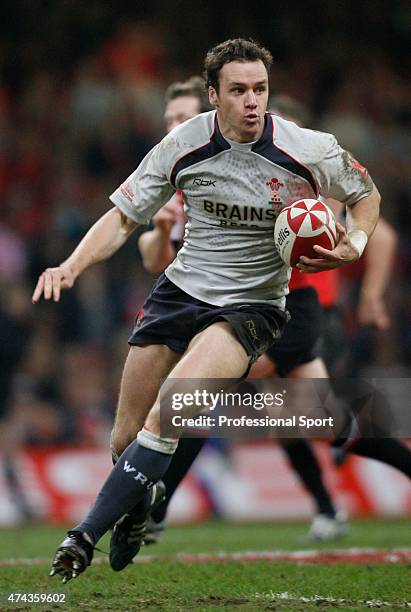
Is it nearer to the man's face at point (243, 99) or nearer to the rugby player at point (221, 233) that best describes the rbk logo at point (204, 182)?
the rugby player at point (221, 233)

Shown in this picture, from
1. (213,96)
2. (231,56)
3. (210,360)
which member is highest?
(231,56)

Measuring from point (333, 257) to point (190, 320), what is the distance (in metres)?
0.79

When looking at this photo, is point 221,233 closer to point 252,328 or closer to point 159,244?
point 252,328

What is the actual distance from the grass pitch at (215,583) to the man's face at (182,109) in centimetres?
280

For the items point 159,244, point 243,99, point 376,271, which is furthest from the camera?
point 376,271

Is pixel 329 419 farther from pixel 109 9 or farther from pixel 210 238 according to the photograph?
pixel 109 9

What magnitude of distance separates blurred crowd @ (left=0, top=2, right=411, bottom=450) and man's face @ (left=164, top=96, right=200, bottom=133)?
4.46m

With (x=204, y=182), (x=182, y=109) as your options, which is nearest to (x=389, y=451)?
(x=204, y=182)

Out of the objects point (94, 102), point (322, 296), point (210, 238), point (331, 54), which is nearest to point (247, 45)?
point (210, 238)

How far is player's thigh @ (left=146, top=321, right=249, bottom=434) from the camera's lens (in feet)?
16.2

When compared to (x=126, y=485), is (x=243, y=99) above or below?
above

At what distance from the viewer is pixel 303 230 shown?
198 inches

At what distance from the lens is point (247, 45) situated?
5246 millimetres

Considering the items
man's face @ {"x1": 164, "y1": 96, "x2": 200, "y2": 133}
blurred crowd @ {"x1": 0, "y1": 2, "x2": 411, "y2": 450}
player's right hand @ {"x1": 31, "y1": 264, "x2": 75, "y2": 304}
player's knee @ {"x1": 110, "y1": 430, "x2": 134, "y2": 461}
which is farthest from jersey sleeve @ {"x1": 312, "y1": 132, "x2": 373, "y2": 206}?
blurred crowd @ {"x1": 0, "y1": 2, "x2": 411, "y2": 450}
